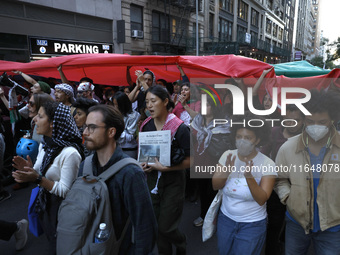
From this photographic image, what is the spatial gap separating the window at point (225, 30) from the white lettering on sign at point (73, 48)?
17589 mm

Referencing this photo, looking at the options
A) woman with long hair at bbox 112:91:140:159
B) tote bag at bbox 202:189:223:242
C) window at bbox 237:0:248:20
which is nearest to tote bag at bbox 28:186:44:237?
woman with long hair at bbox 112:91:140:159

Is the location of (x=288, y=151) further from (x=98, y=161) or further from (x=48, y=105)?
(x=48, y=105)

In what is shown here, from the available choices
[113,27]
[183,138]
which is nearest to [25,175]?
[183,138]

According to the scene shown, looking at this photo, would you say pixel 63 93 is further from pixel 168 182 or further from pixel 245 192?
pixel 245 192

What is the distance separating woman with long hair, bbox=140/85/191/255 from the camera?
266cm

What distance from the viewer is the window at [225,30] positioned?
95.1 ft

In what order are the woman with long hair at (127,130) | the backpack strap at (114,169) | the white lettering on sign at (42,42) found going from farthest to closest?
the white lettering on sign at (42,42) → the woman with long hair at (127,130) → the backpack strap at (114,169)

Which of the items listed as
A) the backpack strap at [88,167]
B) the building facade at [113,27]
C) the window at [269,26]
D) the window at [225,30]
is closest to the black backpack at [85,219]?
the backpack strap at [88,167]

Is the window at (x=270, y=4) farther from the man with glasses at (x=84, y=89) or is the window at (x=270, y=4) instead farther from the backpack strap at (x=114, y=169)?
the backpack strap at (x=114, y=169)

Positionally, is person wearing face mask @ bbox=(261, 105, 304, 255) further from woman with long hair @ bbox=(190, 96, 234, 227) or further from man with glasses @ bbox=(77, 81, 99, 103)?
man with glasses @ bbox=(77, 81, 99, 103)

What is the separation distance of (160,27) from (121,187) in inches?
778

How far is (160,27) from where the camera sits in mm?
19547

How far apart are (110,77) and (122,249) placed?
17.3 ft

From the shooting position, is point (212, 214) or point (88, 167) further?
point (212, 214)
